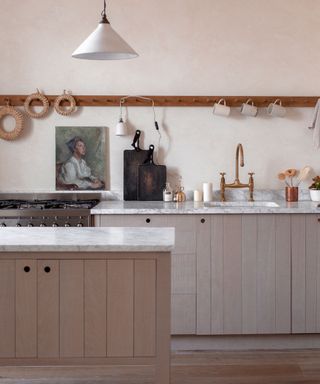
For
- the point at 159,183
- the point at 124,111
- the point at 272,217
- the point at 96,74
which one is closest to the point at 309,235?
the point at 272,217

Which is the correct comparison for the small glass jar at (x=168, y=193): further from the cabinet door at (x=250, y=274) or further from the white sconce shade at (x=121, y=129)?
the cabinet door at (x=250, y=274)

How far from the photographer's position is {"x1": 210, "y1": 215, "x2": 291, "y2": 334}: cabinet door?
4816mm

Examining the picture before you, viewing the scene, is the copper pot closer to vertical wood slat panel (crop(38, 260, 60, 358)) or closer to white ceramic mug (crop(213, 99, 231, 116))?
white ceramic mug (crop(213, 99, 231, 116))

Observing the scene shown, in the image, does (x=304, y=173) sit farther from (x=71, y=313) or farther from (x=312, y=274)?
(x=71, y=313)

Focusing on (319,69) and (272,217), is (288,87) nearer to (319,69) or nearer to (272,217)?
(319,69)

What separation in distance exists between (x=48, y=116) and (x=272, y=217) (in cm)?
201

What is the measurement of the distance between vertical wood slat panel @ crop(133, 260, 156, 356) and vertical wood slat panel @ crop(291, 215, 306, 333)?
1847 millimetres

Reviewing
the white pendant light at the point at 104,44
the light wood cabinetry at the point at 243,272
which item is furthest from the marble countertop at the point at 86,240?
the light wood cabinetry at the point at 243,272

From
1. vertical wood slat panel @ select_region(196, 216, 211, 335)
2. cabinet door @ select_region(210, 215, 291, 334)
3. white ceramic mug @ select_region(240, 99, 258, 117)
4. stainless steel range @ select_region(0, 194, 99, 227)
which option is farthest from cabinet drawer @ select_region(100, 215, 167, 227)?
white ceramic mug @ select_region(240, 99, 258, 117)

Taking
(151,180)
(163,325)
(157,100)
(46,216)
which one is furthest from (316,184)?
(163,325)

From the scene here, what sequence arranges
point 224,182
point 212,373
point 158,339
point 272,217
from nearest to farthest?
point 158,339 < point 212,373 < point 272,217 < point 224,182

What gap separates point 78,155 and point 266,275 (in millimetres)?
1815

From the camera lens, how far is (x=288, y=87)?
555 centimetres

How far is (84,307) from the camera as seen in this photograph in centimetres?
Result: 328
